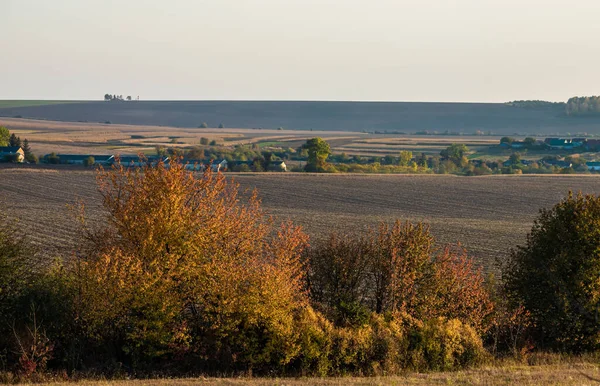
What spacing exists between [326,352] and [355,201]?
179ft

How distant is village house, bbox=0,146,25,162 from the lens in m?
113

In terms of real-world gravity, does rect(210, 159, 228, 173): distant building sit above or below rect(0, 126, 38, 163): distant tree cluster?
below

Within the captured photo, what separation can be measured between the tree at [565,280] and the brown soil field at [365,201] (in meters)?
11.7

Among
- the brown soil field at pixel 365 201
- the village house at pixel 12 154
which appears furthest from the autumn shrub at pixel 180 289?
the village house at pixel 12 154

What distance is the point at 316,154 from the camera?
11606 cm

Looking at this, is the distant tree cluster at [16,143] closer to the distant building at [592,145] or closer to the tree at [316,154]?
the tree at [316,154]

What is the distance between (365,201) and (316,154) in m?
38.2

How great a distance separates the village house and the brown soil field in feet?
54.4

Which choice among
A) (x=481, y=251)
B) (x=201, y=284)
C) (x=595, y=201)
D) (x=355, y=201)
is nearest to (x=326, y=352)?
(x=201, y=284)

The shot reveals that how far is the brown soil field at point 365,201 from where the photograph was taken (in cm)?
5253

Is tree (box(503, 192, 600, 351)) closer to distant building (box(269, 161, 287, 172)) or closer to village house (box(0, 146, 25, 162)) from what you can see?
distant building (box(269, 161, 287, 172))

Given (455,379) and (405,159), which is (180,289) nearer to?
(455,379)

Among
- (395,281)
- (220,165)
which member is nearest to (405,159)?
(220,165)

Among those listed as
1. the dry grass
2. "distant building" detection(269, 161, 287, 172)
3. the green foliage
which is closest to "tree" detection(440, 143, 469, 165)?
"distant building" detection(269, 161, 287, 172)
